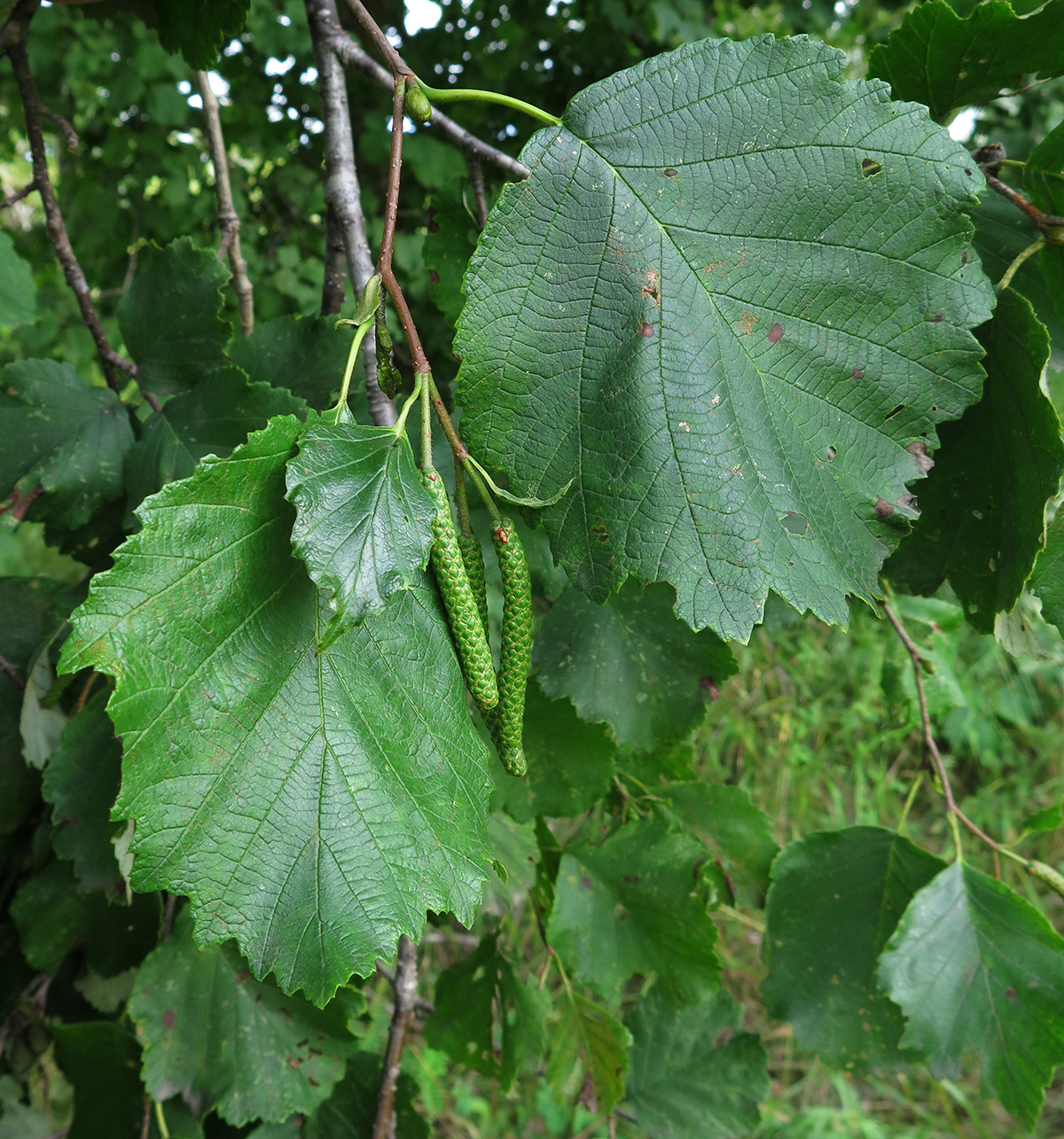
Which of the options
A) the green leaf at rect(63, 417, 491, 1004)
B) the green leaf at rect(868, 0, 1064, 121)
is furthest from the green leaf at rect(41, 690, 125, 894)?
the green leaf at rect(868, 0, 1064, 121)

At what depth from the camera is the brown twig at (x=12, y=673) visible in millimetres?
993

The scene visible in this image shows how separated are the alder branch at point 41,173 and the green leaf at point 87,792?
0.38 metres

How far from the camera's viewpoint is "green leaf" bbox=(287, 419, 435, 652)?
0.49 m

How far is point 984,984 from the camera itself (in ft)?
3.33

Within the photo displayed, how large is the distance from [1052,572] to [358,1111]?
1030 mm

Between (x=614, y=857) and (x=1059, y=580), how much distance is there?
0.66 m

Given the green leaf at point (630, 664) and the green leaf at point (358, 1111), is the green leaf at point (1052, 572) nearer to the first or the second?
the green leaf at point (630, 664)

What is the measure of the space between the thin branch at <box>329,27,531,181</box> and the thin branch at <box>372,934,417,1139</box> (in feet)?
2.58

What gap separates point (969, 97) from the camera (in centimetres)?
78

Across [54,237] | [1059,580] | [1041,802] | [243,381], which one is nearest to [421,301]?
[54,237]

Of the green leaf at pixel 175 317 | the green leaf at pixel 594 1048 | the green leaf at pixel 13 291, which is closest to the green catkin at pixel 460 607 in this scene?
the green leaf at pixel 175 317

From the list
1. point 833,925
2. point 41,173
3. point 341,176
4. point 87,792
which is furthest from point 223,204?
point 833,925

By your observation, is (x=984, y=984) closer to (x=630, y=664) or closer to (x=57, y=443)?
(x=630, y=664)

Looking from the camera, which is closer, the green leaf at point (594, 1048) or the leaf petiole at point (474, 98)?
the leaf petiole at point (474, 98)
